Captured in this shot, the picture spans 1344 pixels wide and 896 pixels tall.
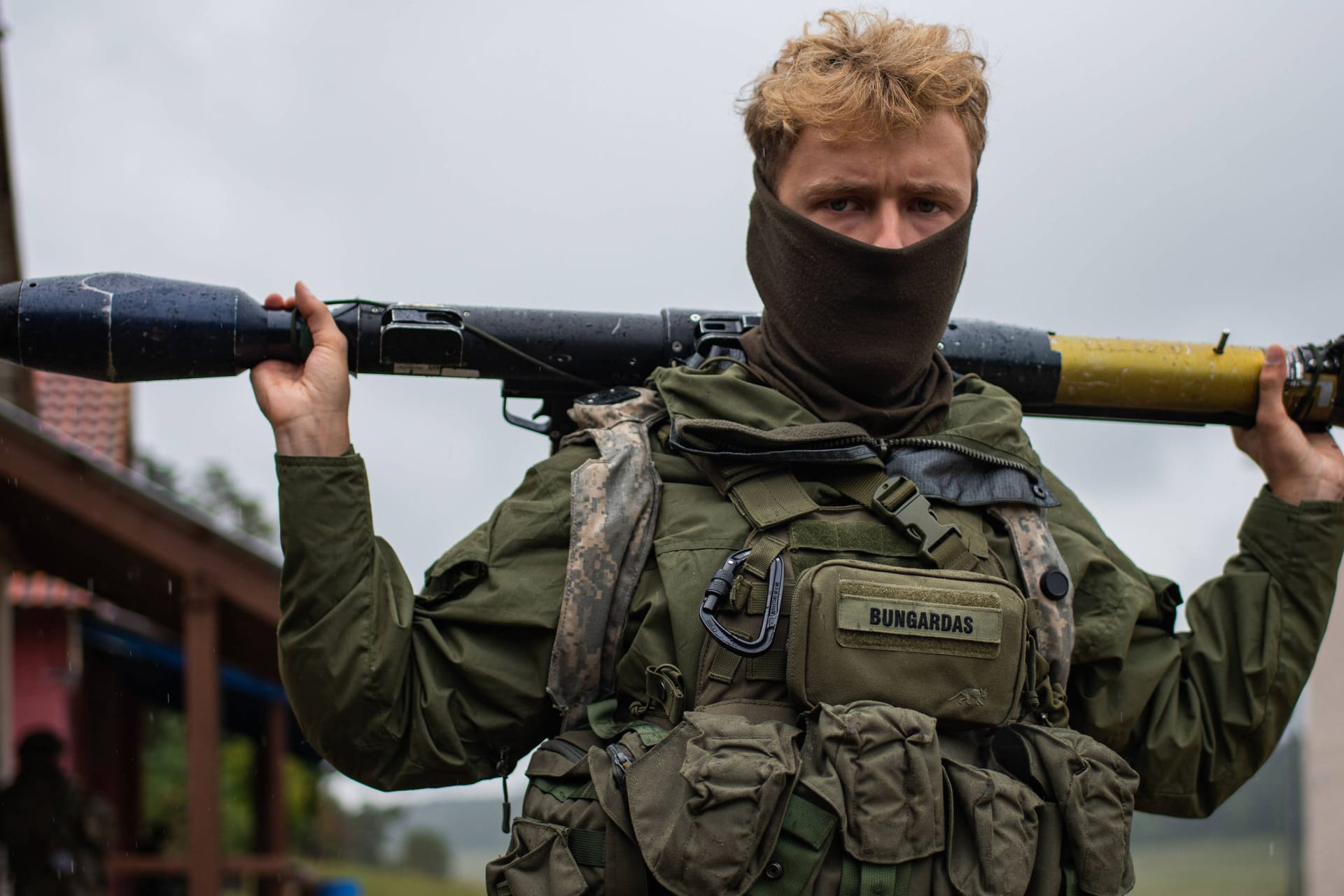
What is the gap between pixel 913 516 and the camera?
2.08 metres

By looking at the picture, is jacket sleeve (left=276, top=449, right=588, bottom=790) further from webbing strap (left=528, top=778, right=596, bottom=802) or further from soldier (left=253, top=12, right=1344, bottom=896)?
webbing strap (left=528, top=778, right=596, bottom=802)

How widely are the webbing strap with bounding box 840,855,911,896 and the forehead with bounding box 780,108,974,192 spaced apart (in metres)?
1.05

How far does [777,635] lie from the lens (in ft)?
6.44

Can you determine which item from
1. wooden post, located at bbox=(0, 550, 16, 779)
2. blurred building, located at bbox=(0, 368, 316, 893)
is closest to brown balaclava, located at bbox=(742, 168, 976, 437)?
blurred building, located at bbox=(0, 368, 316, 893)

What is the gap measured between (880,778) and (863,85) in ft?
3.51

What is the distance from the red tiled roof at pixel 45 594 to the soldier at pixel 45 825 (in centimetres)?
354

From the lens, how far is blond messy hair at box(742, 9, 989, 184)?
2135 mm

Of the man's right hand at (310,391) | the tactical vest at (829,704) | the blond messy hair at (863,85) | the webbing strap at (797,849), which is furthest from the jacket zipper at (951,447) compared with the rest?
the man's right hand at (310,391)

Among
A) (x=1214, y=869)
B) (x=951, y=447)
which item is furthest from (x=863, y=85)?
(x=1214, y=869)

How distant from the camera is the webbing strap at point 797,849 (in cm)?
178

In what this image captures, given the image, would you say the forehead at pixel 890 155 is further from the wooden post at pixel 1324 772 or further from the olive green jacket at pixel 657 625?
the wooden post at pixel 1324 772

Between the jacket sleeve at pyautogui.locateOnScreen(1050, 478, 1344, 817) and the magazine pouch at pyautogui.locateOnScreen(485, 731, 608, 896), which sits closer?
the magazine pouch at pyautogui.locateOnScreen(485, 731, 608, 896)

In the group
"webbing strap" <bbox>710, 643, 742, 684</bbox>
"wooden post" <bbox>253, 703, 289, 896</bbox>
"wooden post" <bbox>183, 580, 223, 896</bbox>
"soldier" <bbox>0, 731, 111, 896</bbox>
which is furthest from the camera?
"wooden post" <bbox>253, 703, 289, 896</bbox>

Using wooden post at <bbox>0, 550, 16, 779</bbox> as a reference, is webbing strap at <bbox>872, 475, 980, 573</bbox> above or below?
above
